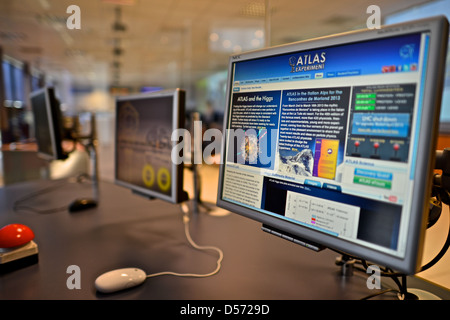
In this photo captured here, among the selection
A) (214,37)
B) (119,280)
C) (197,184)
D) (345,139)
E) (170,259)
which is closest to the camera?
(345,139)

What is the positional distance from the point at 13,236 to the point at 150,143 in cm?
46

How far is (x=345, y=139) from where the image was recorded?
54cm

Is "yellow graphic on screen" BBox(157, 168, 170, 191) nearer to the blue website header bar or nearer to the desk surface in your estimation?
the desk surface

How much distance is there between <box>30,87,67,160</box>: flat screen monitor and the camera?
4.27ft

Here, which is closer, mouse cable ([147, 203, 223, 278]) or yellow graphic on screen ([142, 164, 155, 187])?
mouse cable ([147, 203, 223, 278])

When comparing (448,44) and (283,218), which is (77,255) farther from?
(448,44)

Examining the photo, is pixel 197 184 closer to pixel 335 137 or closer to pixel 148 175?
pixel 148 175

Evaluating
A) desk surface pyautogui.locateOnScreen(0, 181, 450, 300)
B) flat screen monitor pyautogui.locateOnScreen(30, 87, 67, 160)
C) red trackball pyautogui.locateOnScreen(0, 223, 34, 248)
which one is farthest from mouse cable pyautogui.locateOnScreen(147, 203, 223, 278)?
flat screen monitor pyautogui.locateOnScreen(30, 87, 67, 160)

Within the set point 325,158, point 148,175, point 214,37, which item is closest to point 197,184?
point 148,175

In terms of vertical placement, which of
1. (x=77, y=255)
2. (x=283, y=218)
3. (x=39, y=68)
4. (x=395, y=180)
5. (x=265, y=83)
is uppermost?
(x=39, y=68)

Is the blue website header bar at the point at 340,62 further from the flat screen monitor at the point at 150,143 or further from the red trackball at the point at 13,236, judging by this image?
the red trackball at the point at 13,236
